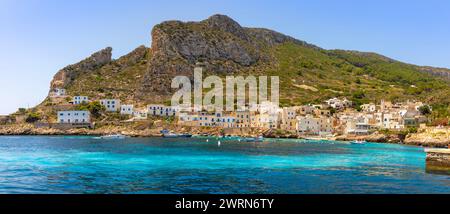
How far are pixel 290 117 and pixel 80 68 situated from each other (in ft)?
276

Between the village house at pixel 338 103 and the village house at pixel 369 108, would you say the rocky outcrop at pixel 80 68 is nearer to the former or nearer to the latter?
the village house at pixel 338 103

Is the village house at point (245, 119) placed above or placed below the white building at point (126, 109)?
below

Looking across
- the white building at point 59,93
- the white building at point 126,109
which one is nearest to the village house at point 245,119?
the white building at point 126,109

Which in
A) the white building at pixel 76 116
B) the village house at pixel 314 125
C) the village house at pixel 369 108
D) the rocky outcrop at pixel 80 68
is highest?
the rocky outcrop at pixel 80 68

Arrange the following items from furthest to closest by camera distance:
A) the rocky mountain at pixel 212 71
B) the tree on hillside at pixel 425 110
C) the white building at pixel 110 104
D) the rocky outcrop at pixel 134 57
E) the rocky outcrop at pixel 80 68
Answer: the rocky outcrop at pixel 134 57 → the rocky outcrop at pixel 80 68 → the rocky mountain at pixel 212 71 → the white building at pixel 110 104 → the tree on hillside at pixel 425 110

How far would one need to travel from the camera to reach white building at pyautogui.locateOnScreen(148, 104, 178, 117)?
12481 cm

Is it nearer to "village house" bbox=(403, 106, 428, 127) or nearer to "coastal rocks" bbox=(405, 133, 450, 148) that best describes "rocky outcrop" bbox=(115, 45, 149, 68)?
"village house" bbox=(403, 106, 428, 127)

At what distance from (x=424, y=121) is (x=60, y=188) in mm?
94587

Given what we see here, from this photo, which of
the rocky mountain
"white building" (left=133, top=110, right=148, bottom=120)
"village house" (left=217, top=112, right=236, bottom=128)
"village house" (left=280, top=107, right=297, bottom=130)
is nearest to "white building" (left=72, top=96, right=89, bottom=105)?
the rocky mountain

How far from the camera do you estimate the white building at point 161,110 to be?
124812 mm

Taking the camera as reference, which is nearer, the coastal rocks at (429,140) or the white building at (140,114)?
the coastal rocks at (429,140)

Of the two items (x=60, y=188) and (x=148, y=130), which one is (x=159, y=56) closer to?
(x=148, y=130)

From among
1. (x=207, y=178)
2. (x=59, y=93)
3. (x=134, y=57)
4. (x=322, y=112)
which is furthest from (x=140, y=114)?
(x=207, y=178)

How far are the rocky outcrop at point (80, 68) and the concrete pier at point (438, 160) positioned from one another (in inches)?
5340
